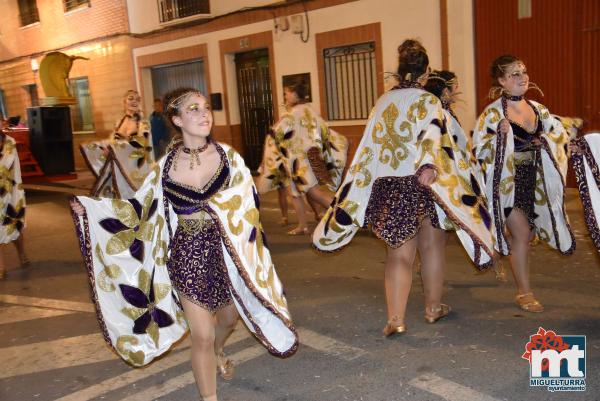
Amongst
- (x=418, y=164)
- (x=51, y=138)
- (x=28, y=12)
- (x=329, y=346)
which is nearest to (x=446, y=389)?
(x=329, y=346)

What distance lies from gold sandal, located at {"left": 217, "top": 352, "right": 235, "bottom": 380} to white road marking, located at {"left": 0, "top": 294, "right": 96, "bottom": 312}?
2.05 meters

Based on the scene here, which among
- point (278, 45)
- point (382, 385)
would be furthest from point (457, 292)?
point (278, 45)

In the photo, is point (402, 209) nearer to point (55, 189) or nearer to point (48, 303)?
point (48, 303)

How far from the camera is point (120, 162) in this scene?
7387mm

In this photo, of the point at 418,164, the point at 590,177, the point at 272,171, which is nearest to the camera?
the point at 590,177

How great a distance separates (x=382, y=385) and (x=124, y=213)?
5.57 ft

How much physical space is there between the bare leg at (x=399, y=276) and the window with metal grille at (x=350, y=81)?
7.61 metres

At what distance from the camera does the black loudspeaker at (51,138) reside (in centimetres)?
1577

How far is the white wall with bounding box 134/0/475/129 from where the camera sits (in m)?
10.0

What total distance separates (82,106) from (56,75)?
2147mm

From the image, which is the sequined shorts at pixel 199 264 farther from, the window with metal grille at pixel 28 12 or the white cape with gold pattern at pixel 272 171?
the window with metal grille at pixel 28 12

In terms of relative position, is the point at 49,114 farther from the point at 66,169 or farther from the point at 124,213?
the point at 124,213

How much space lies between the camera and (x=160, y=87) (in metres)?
17.0

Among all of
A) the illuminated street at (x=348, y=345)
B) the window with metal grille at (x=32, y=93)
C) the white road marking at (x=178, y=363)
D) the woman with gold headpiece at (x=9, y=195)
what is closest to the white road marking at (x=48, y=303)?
the illuminated street at (x=348, y=345)
